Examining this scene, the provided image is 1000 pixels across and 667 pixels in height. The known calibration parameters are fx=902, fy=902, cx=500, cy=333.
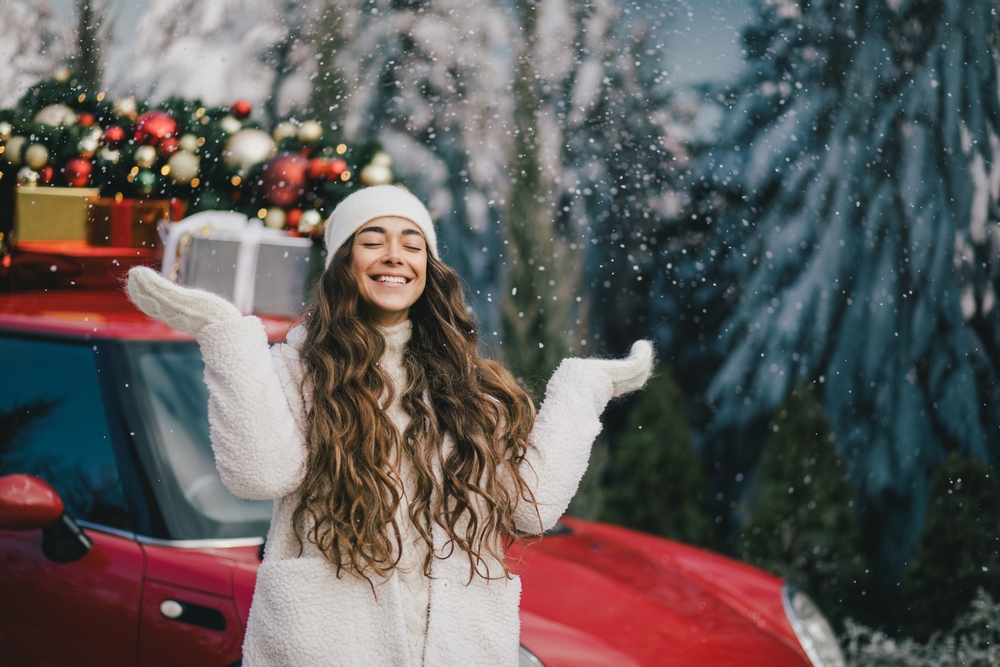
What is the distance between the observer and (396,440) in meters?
1.57

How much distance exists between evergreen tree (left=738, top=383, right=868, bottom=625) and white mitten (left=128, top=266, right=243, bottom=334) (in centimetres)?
418

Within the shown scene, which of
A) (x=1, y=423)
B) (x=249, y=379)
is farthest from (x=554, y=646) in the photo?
(x=1, y=423)

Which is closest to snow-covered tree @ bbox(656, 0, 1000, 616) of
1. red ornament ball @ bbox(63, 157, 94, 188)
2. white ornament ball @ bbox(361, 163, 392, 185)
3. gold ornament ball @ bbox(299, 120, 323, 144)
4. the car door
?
white ornament ball @ bbox(361, 163, 392, 185)

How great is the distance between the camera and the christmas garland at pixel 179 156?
10.1 ft

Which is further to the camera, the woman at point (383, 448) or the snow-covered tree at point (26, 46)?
the snow-covered tree at point (26, 46)

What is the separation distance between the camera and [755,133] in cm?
548

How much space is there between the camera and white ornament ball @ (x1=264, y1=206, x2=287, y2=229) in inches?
129

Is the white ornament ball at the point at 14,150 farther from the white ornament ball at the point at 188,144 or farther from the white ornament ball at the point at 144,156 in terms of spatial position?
the white ornament ball at the point at 188,144

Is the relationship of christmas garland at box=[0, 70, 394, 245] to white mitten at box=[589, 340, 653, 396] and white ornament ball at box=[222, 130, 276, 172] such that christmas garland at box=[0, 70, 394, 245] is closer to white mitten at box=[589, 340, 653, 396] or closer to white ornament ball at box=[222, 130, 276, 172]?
white ornament ball at box=[222, 130, 276, 172]

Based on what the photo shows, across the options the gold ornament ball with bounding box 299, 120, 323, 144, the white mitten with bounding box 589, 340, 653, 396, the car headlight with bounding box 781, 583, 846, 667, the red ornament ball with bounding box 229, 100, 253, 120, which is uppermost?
the red ornament ball with bounding box 229, 100, 253, 120

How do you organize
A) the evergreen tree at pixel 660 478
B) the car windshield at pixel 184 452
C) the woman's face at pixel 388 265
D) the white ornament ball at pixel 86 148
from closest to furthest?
the woman's face at pixel 388 265 → the car windshield at pixel 184 452 → the white ornament ball at pixel 86 148 → the evergreen tree at pixel 660 478

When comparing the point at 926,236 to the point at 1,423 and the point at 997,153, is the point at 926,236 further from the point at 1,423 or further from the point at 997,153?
the point at 1,423

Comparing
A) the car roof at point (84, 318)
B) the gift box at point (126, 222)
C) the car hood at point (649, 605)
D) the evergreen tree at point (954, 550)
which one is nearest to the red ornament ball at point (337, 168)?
the gift box at point (126, 222)

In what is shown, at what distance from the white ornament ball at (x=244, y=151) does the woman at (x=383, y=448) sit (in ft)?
5.56
